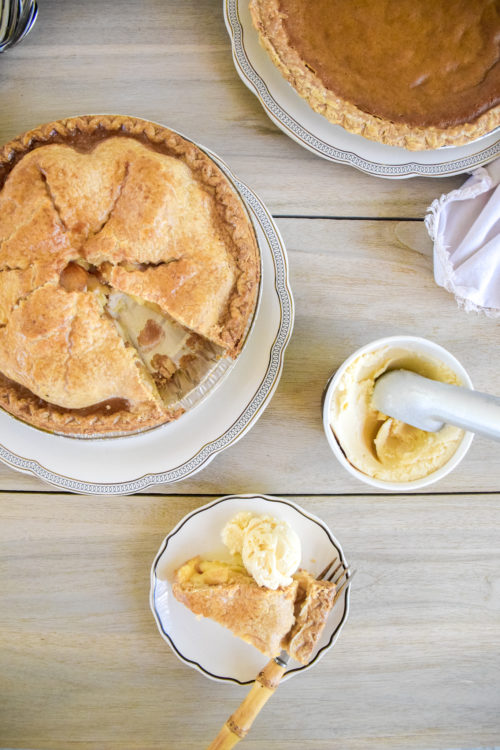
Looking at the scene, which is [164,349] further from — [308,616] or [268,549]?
[308,616]

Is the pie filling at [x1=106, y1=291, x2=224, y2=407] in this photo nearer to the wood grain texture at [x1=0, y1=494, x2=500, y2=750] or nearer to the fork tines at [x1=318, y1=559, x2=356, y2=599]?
the wood grain texture at [x1=0, y1=494, x2=500, y2=750]

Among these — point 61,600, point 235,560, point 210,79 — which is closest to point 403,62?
point 210,79

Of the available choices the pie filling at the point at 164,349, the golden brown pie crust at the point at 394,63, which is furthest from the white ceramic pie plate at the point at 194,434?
the golden brown pie crust at the point at 394,63

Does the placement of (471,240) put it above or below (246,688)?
above

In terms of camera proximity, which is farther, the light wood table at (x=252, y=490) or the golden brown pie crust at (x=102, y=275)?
the light wood table at (x=252, y=490)

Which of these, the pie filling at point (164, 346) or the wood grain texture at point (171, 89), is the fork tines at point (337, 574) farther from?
the wood grain texture at point (171, 89)

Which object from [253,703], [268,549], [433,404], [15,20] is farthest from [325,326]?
[15,20]
